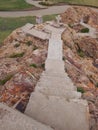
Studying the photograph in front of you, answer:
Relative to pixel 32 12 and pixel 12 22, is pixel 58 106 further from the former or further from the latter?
pixel 32 12

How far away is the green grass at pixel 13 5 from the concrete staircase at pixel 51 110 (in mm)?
32658

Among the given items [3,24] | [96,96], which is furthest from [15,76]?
[3,24]

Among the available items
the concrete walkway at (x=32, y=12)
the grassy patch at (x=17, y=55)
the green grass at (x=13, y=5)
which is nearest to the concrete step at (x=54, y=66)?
the grassy patch at (x=17, y=55)

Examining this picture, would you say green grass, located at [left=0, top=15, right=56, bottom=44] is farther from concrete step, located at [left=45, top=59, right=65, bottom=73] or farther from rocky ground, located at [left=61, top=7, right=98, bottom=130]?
concrete step, located at [left=45, top=59, right=65, bottom=73]

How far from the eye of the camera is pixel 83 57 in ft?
100

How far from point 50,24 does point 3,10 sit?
19.8m

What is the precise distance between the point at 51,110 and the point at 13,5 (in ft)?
123

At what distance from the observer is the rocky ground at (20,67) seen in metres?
20.8

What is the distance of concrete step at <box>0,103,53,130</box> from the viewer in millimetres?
16312

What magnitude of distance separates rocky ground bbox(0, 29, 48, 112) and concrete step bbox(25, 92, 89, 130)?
39.3 inches

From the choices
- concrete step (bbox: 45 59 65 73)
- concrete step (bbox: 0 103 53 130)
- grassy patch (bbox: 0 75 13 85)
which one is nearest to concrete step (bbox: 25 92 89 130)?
concrete step (bbox: 0 103 53 130)

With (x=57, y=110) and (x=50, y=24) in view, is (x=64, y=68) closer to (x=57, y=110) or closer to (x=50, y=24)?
(x=57, y=110)

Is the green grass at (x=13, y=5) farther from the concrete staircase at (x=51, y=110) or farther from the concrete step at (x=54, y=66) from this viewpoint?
the concrete staircase at (x=51, y=110)

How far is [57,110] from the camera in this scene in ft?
59.7
